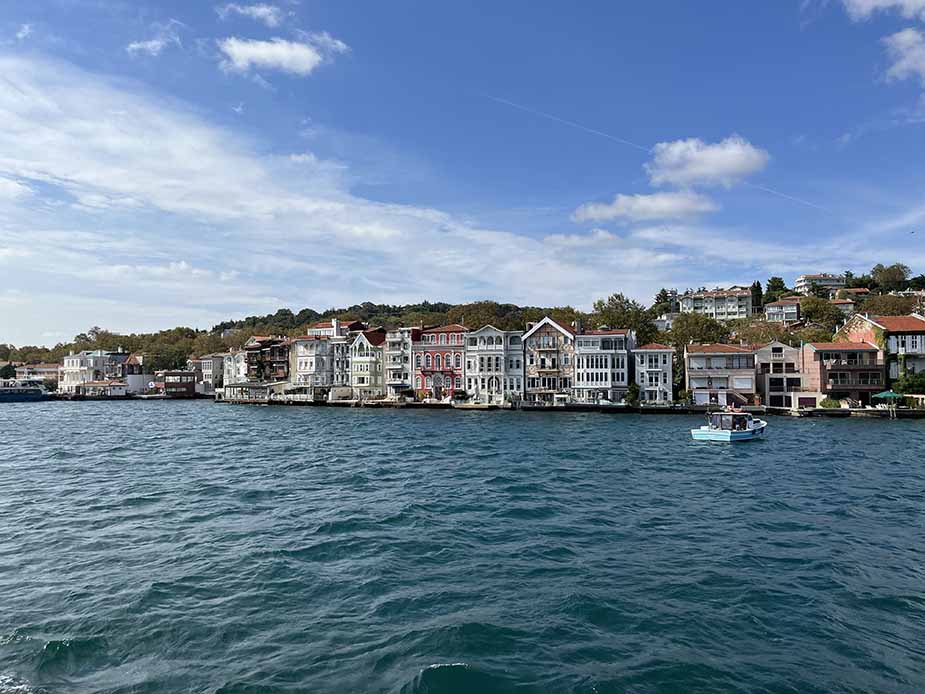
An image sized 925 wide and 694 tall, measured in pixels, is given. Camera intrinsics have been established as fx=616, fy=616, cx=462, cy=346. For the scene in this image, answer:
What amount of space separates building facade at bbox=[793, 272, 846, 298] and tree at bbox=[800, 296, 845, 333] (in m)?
46.9

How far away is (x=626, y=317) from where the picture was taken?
84312 mm

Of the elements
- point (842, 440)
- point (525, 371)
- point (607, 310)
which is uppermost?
point (607, 310)

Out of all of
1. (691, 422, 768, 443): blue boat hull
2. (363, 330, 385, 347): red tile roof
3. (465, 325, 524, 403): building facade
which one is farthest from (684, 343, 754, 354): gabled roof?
(363, 330, 385, 347): red tile roof

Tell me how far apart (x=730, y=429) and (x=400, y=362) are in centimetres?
5146

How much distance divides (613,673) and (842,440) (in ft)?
124

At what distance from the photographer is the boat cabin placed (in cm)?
4150

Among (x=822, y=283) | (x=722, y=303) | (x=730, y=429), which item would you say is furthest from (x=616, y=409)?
(x=822, y=283)

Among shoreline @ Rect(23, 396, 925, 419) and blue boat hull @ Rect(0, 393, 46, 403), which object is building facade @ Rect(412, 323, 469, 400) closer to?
shoreline @ Rect(23, 396, 925, 419)

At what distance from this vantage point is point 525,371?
247 feet

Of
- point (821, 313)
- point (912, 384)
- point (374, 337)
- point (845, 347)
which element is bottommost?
point (912, 384)

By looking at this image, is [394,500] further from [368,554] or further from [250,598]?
[250,598]

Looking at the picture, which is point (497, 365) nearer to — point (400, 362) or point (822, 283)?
point (400, 362)

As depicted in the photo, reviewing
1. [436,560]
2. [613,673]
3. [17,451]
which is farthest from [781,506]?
[17,451]

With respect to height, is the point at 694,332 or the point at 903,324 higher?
the point at 694,332
